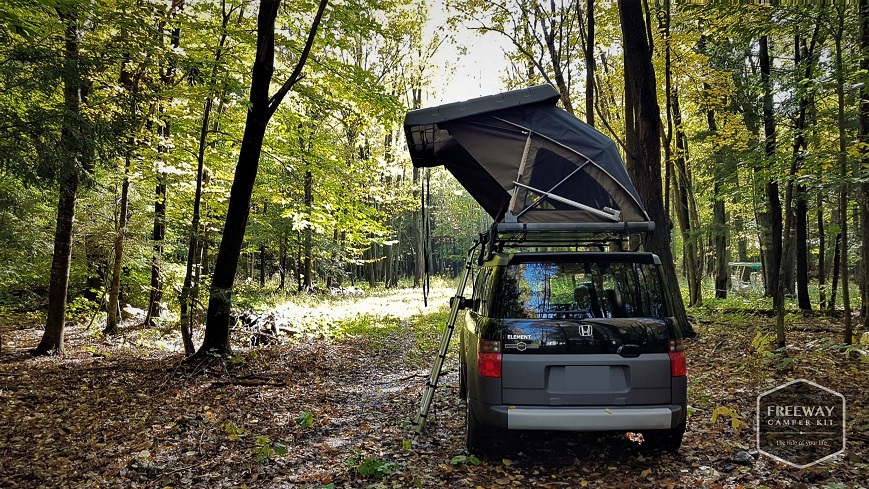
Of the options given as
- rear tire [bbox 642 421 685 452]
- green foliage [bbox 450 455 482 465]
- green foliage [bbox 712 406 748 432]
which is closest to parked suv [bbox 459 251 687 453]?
rear tire [bbox 642 421 685 452]

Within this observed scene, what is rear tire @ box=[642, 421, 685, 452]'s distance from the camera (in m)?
4.45

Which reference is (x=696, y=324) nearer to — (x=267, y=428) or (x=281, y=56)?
(x=267, y=428)

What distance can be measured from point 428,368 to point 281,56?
22.5 feet

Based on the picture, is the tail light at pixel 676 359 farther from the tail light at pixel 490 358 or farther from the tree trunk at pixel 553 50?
the tree trunk at pixel 553 50

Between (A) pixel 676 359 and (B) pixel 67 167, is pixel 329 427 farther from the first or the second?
(B) pixel 67 167

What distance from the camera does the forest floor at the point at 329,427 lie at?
4.18 meters

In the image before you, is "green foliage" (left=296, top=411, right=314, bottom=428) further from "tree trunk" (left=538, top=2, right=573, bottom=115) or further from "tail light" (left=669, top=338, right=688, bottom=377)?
"tree trunk" (left=538, top=2, right=573, bottom=115)

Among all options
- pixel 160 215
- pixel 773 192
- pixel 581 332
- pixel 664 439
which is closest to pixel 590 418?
pixel 581 332

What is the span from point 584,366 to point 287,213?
12.4 metres

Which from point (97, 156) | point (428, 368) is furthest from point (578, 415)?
point (97, 156)

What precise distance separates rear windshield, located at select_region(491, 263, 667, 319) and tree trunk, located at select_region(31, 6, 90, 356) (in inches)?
224

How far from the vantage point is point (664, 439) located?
14.8 ft

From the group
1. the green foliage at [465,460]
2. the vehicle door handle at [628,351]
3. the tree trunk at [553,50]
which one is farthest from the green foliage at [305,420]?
the tree trunk at [553,50]

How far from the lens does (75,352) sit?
32.0 feet
